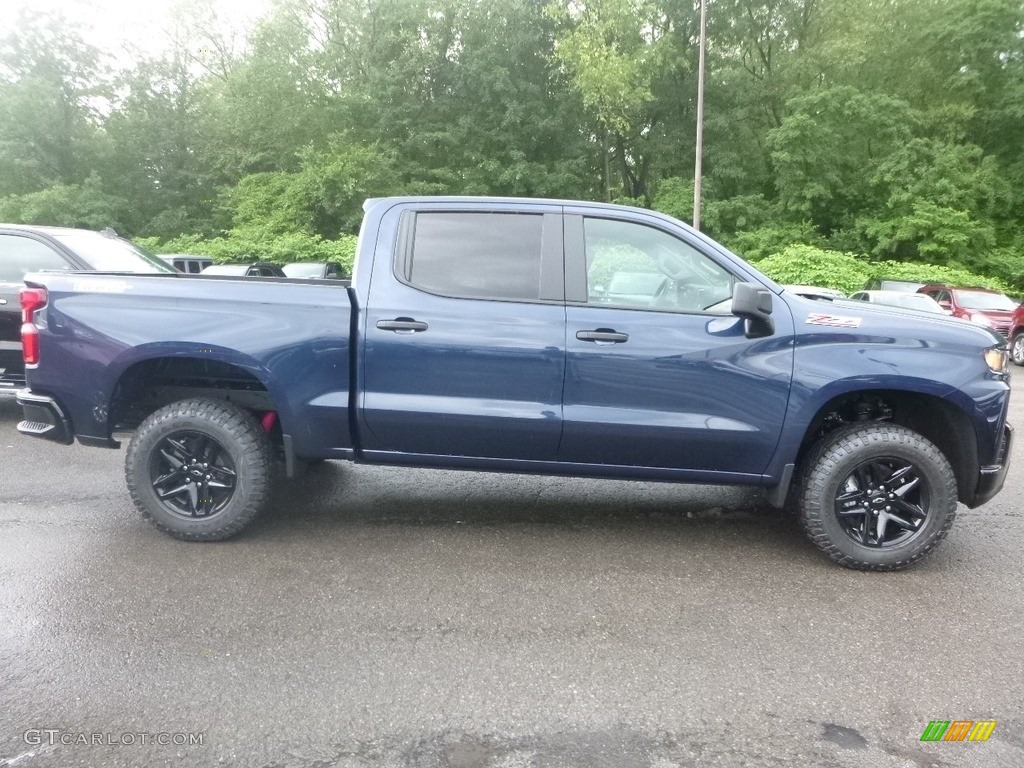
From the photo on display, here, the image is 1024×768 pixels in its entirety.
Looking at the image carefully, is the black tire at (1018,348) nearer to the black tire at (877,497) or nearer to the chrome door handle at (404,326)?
the black tire at (877,497)

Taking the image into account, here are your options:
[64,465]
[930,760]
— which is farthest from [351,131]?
[930,760]

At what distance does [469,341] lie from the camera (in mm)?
3998

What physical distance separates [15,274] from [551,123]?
27.2 meters

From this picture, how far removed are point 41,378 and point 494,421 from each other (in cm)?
255

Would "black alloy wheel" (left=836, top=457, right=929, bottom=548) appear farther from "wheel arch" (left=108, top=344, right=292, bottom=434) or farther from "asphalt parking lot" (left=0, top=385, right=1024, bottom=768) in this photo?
"wheel arch" (left=108, top=344, right=292, bottom=434)

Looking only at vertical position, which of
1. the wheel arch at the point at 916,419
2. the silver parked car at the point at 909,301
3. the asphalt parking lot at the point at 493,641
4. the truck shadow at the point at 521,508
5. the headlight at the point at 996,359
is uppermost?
the silver parked car at the point at 909,301

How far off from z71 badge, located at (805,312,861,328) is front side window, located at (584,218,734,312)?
17.6 inches

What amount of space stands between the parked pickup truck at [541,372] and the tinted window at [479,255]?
1cm

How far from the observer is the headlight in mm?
3898

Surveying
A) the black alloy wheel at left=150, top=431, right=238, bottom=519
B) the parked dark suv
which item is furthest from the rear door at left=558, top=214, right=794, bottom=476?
the parked dark suv

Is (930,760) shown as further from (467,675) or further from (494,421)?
(494,421)

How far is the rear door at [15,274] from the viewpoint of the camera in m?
6.72

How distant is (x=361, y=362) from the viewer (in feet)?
13.3

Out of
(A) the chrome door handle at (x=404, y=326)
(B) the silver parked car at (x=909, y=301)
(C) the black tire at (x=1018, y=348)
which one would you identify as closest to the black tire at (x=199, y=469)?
(A) the chrome door handle at (x=404, y=326)
